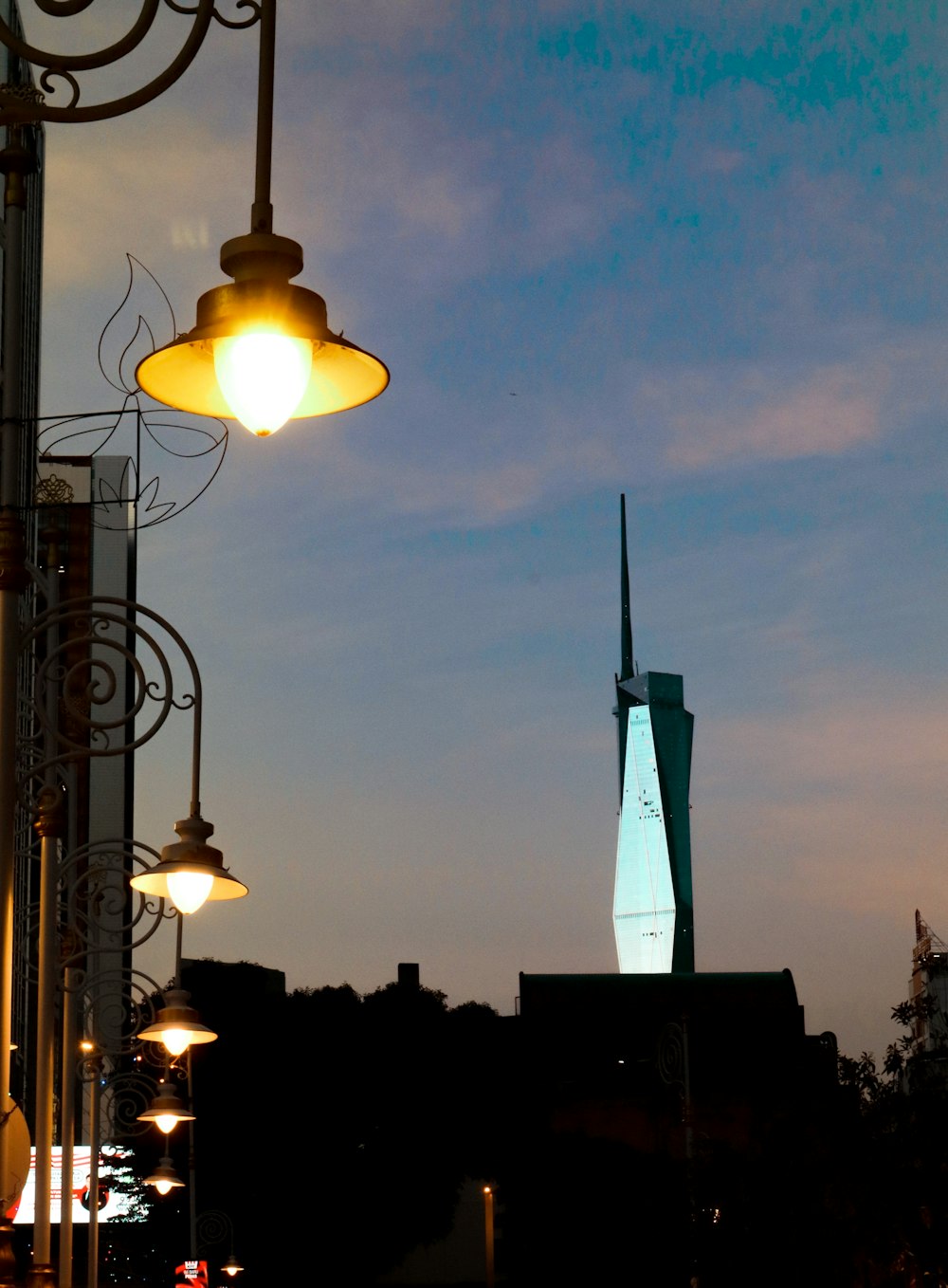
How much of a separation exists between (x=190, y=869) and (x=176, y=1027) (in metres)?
5.91

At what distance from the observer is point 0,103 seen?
5.62m

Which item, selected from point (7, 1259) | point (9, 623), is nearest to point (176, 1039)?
point (7, 1259)

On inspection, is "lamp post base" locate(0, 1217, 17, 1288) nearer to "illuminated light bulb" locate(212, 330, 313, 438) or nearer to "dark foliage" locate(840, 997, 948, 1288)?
"illuminated light bulb" locate(212, 330, 313, 438)

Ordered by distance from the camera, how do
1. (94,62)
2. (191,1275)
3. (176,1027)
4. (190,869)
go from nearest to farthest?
(94,62)
(190,869)
(176,1027)
(191,1275)

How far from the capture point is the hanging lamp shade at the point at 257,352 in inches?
230

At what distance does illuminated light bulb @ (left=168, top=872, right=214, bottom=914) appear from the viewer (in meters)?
9.87

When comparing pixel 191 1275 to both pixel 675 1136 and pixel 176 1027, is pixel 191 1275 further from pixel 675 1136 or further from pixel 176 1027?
pixel 675 1136

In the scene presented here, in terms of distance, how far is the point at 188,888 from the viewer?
9891 millimetres

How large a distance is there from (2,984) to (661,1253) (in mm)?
24540

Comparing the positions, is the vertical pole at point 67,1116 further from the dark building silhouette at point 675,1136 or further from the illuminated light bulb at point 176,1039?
the dark building silhouette at point 675,1136

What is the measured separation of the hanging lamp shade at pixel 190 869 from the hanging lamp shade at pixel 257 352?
4195mm

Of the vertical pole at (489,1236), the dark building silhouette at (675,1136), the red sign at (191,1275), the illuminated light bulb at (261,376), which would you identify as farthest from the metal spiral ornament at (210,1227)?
the vertical pole at (489,1236)

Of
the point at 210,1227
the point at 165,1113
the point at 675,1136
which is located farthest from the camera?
the point at 675,1136

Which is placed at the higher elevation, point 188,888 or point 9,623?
point 9,623
